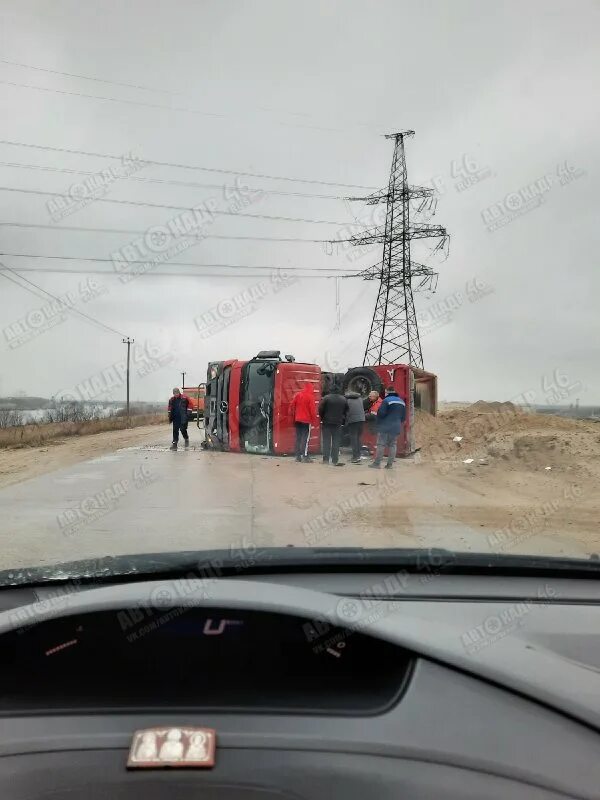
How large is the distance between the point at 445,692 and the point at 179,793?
726 mm

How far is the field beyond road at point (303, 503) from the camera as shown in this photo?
23.2 feet

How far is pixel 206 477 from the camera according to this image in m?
12.6

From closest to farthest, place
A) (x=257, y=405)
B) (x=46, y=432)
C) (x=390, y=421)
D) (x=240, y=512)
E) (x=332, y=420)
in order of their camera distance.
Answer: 1. (x=240, y=512)
2. (x=390, y=421)
3. (x=332, y=420)
4. (x=257, y=405)
5. (x=46, y=432)

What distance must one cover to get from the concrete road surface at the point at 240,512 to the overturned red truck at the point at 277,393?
9.87ft

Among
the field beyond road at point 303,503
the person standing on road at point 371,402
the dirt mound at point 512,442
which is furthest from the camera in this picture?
the person standing on road at point 371,402

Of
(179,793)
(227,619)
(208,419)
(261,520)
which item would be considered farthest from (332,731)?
(208,419)

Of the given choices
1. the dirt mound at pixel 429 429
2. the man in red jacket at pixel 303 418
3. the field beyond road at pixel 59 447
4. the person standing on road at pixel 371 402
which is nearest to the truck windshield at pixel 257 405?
the man in red jacket at pixel 303 418

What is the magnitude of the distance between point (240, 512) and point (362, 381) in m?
9.34

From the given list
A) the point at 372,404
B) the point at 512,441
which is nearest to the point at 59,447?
the point at 372,404

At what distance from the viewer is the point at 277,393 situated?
17.0 meters

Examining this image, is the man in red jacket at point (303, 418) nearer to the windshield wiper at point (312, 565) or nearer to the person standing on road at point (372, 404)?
the person standing on road at point (372, 404)

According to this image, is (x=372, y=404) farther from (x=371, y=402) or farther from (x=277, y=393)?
(x=277, y=393)

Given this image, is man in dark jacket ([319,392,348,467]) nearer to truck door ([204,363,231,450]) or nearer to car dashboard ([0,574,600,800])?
truck door ([204,363,231,450])

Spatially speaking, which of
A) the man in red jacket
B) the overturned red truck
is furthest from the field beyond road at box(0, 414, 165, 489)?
the man in red jacket
